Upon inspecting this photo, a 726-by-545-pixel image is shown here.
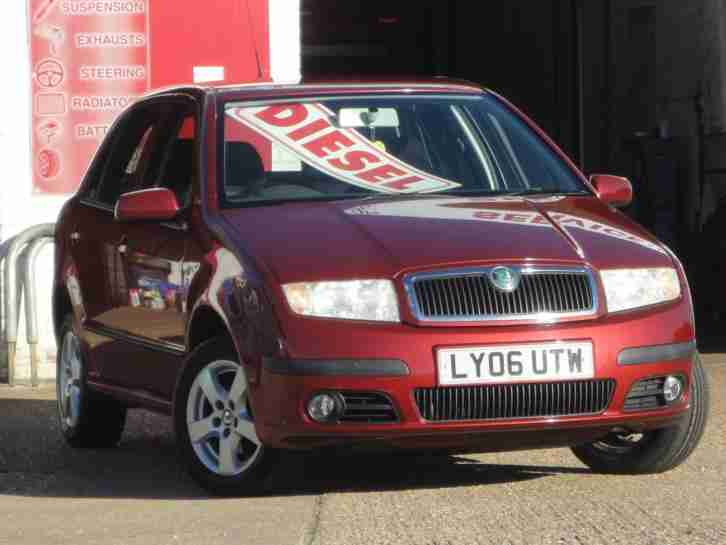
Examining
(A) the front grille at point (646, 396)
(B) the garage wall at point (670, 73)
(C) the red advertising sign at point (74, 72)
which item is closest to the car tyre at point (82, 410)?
(A) the front grille at point (646, 396)

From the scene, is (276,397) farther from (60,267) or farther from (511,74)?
(511,74)

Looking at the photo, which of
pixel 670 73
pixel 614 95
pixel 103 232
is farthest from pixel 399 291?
pixel 614 95

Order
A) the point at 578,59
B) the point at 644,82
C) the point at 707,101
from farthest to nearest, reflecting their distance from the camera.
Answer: the point at 578,59
the point at 644,82
the point at 707,101

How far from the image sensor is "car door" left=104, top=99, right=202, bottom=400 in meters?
7.78

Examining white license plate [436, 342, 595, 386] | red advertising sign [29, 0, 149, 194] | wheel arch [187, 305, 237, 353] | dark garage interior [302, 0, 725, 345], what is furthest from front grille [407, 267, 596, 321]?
dark garage interior [302, 0, 725, 345]

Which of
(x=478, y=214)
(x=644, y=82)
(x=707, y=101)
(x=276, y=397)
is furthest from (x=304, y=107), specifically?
(x=644, y=82)

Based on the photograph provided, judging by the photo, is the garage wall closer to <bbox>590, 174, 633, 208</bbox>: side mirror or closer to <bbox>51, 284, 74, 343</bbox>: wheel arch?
<bbox>51, 284, 74, 343</bbox>: wheel arch

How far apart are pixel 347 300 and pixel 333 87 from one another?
1793mm

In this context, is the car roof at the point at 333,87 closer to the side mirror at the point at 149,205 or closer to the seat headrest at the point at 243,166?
the seat headrest at the point at 243,166

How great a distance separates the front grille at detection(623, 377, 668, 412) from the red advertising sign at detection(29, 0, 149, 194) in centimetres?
664

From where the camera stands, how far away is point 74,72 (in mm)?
12992

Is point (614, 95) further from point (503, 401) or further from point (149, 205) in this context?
point (503, 401)

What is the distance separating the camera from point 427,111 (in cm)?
834

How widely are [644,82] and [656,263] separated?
16.1 meters
